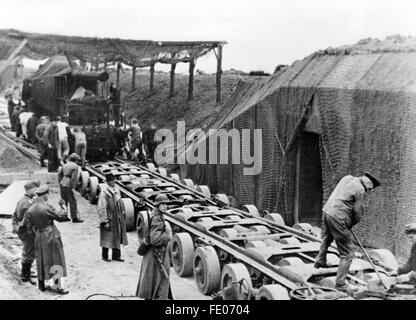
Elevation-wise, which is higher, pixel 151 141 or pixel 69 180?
pixel 151 141

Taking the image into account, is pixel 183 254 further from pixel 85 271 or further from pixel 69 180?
pixel 69 180

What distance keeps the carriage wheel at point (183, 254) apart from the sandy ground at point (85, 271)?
142mm

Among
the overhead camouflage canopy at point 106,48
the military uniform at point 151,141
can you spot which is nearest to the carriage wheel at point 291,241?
the military uniform at point 151,141

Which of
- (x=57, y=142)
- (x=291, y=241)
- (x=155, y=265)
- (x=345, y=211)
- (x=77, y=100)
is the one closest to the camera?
(x=345, y=211)

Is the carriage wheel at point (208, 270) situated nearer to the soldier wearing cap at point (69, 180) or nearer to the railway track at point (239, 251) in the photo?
the railway track at point (239, 251)

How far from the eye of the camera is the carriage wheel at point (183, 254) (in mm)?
9961

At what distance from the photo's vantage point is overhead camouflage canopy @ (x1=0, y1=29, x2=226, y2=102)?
17.7 meters

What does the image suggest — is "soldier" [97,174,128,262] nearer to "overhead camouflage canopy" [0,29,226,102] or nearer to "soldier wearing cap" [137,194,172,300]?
"soldier wearing cap" [137,194,172,300]

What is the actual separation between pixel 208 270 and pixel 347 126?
4.09 meters

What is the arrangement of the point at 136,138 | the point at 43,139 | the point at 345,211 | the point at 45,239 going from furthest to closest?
the point at 136,138, the point at 43,139, the point at 45,239, the point at 345,211

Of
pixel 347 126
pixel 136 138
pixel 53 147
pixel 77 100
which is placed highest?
pixel 77 100

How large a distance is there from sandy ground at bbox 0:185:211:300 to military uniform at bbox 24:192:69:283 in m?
0.41

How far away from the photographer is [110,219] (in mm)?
10664

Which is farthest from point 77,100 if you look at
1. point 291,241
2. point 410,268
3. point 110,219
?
point 410,268
